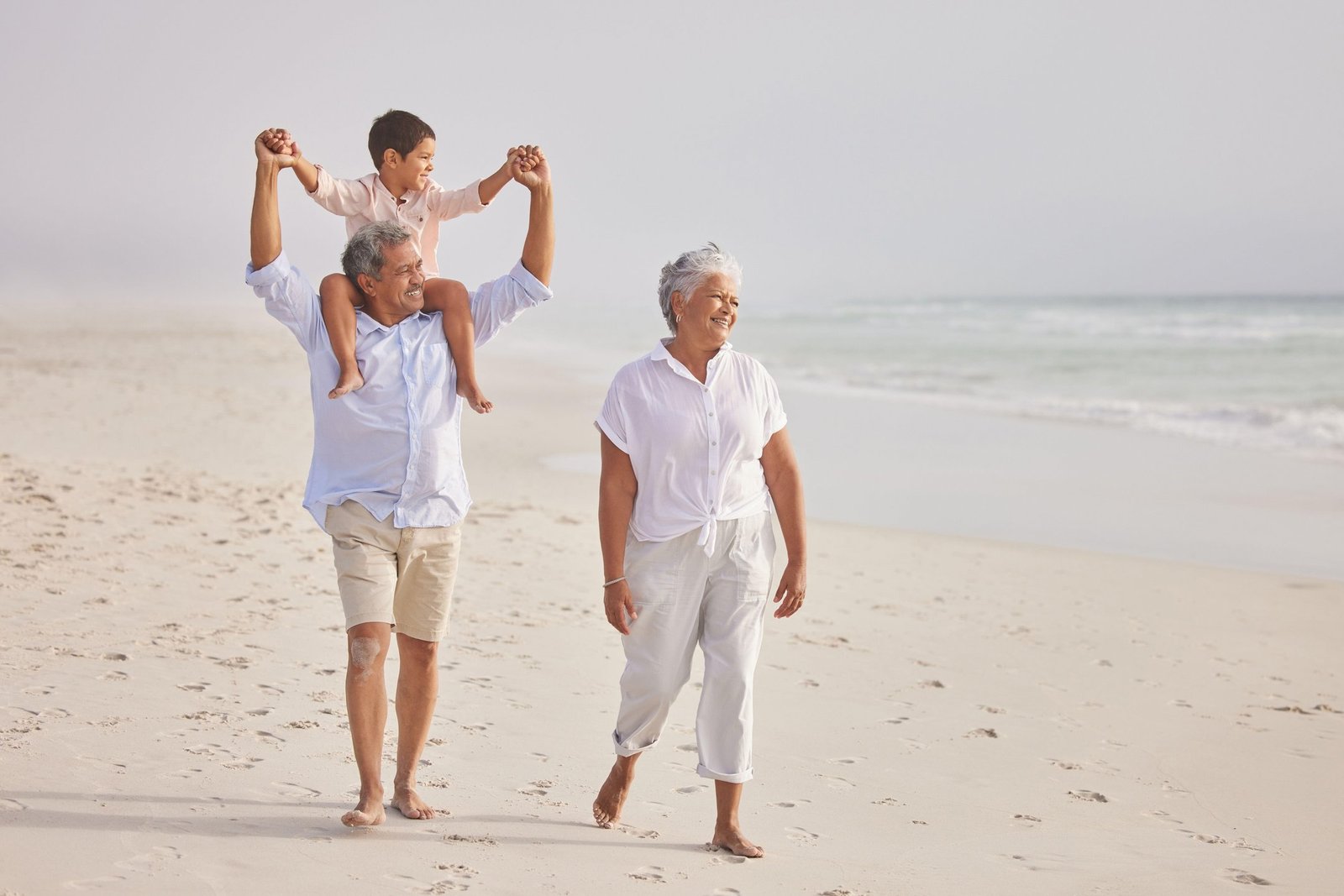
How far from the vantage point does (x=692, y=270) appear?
11.3ft

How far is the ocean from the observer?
53.5 feet

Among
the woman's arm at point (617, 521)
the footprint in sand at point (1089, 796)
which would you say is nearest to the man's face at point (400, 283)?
the woman's arm at point (617, 521)

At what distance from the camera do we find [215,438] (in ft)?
38.9

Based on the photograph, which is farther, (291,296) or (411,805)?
(411,805)

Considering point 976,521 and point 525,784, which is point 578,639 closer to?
point 525,784

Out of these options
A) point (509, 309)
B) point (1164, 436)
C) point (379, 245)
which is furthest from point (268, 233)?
point (1164, 436)

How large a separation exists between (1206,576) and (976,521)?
6.51 ft

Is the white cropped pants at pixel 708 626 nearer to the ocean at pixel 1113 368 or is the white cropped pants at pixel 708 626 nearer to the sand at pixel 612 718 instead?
the sand at pixel 612 718

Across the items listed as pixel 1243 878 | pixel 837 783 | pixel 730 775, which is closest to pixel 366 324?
pixel 730 775

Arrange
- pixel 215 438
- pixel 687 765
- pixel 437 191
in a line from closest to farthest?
pixel 437 191 → pixel 687 765 → pixel 215 438

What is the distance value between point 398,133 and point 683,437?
1.29m

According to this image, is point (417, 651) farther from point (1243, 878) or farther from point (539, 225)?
point (1243, 878)

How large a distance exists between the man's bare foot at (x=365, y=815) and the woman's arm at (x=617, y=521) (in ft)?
2.70

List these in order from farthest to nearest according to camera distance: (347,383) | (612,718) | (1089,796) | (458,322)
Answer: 1. (612,718)
2. (1089,796)
3. (458,322)
4. (347,383)
